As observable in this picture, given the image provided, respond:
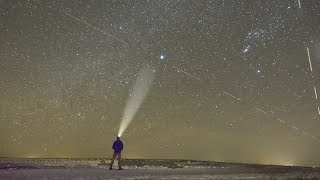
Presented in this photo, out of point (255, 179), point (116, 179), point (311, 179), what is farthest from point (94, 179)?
point (311, 179)

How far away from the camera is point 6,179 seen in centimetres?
1003

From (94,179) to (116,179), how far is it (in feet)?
2.26

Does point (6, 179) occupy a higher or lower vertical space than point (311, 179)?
higher

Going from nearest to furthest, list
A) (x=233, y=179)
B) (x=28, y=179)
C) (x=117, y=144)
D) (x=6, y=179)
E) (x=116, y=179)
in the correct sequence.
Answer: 1. (x=6, y=179)
2. (x=28, y=179)
3. (x=116, y=179)
4. (x=233, y=179)
5. (x=117, y=144)

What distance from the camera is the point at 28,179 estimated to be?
10.7m

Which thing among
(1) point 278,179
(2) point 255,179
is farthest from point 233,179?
(1) point 278,179

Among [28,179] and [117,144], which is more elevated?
[28,179]

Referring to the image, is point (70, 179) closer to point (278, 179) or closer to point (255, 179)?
point (255, 179)

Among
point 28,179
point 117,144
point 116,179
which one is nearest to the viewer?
point 28,179

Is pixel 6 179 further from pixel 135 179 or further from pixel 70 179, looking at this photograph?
pixel 135 179

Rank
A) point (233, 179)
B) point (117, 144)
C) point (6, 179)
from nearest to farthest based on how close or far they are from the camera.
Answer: point (6, 179)
point (233, 179)
point (117, 144)

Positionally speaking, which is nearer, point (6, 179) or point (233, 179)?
point (6, 179)

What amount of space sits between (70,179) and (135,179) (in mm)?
2035

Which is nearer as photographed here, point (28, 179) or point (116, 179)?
point (28, 179)
